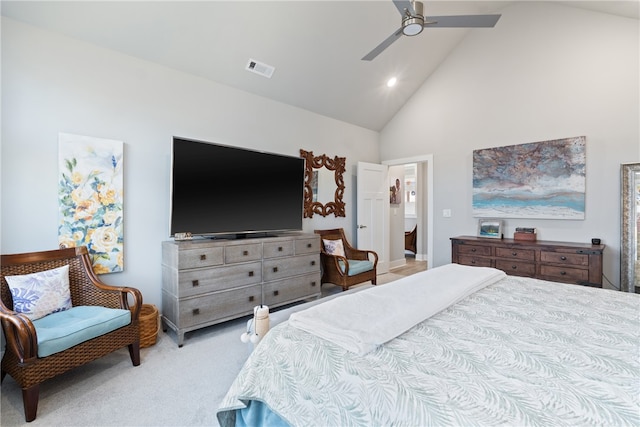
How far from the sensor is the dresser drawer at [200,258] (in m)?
2.72

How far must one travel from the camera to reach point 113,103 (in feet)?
9.25

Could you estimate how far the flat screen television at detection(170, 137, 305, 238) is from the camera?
2.88 meters

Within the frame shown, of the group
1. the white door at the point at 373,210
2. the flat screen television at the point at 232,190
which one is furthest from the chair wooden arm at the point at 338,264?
the white door at the point at 373,210

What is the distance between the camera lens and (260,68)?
3525 mm

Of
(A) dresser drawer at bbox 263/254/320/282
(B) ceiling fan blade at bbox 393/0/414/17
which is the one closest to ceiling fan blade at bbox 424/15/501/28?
(B) ceiling fan blade at bbox 393/0/414/17

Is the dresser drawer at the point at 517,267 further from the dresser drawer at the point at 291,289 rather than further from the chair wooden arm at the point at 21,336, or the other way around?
the chair wooden arm at the point at 21,336

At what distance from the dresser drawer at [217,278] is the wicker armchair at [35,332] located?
429mm

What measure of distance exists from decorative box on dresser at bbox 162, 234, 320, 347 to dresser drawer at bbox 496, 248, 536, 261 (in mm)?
2411

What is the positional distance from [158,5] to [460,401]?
3.44 metres

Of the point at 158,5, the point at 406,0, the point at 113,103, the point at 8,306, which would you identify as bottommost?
the point at 8,306

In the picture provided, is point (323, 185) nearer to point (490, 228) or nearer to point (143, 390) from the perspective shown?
point (490, 228)

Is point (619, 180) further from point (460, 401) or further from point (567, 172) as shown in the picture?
point (460, 401)

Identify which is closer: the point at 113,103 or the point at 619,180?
the point at 113,103

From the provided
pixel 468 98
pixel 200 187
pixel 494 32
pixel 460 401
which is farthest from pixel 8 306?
pixel 494 32
